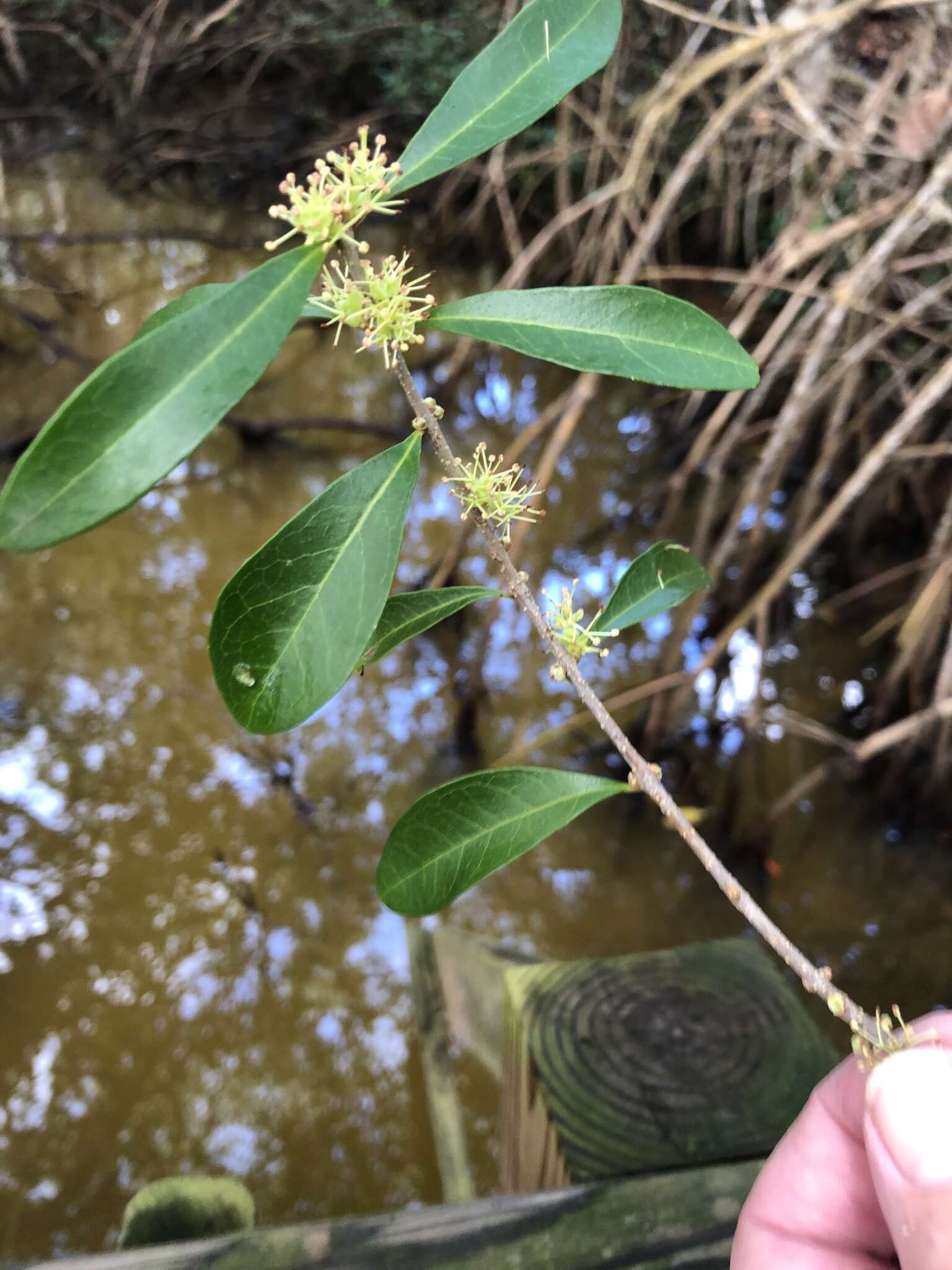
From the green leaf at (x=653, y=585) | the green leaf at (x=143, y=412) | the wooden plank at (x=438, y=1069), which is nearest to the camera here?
the green leaf at (x=143, y=412)

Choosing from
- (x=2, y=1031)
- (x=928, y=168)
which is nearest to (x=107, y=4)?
(x=928, y=168)

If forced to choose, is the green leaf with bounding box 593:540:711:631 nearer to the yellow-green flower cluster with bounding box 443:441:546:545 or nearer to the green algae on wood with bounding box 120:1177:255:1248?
the yellow-green flower cluster with bounding box 443:441:546:545

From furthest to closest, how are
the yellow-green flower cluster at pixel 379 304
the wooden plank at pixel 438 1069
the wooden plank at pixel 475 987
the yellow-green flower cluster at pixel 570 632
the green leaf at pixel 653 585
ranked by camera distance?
the wooden plank at pixel 438 1069
the wooden plank at pixel 475 987
the green leaf at pixel 653 585
the yellow-green flower cluster at pixel 570 632
the yellow-green flower cluster at pixel 379 304

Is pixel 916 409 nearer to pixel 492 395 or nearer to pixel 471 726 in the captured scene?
pixel 471 726

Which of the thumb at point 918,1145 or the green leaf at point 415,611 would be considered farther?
the green leaf at point 415,611

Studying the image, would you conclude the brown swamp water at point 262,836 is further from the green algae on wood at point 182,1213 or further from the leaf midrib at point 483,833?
the leaf midrib at point 483,833

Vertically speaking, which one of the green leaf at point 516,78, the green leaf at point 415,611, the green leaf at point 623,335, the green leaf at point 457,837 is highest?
the green leaf at point 516,78

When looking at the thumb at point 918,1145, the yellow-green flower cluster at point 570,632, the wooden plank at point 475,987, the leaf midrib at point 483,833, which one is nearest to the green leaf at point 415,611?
the yellow-green flower cluster at point 570,632
